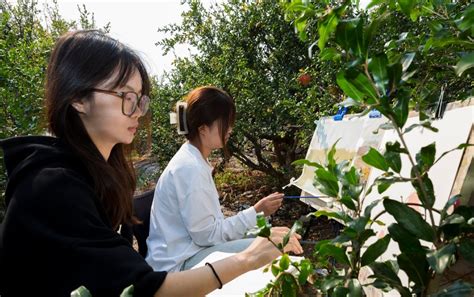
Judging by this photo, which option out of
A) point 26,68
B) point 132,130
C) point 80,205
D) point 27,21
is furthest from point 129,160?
point 27,21

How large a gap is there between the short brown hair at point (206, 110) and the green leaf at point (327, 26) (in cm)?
179

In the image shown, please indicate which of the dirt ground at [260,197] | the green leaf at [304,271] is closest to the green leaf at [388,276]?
the green leaf at [304,271]

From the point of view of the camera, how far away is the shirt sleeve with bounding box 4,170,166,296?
3.90 feet

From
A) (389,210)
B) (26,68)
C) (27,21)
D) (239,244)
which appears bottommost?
(239,244)

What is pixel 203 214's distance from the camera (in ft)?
7.80

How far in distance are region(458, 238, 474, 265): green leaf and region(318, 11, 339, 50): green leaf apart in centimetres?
42

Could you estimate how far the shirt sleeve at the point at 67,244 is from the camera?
1.19 meters

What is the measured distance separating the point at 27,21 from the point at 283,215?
548 centimetres

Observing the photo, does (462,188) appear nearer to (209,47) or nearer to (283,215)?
(283,215)

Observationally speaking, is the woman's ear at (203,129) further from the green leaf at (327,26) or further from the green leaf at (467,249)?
the green leaf at (467,249)

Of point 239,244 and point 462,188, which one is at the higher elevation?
point 462,188

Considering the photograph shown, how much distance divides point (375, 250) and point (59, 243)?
830mm

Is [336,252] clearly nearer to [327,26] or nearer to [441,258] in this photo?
[441,258]

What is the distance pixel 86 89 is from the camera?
1.44 m
